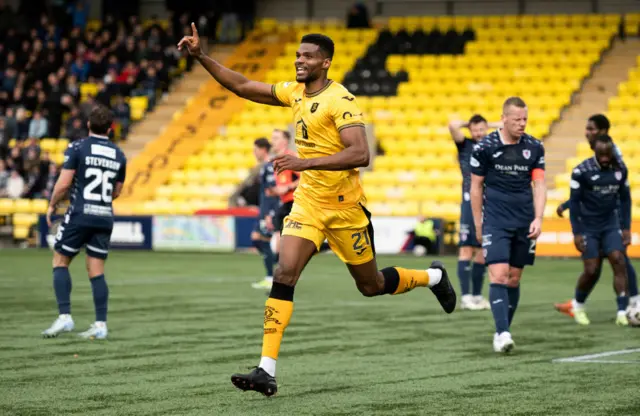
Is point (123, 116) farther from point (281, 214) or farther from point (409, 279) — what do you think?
point (409, 279)

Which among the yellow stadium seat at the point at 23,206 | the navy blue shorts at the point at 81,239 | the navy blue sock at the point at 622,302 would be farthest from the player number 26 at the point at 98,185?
the yellow stadium seat at the point at 23,206

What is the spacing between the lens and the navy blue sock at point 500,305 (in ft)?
32.8

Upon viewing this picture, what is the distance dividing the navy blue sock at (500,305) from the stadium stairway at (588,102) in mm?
16875

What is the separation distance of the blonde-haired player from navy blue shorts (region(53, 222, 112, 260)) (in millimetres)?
3133

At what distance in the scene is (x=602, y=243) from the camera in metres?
12.3

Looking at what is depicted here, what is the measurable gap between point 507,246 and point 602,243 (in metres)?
2.45

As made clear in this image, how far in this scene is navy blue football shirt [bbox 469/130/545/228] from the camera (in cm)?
1017

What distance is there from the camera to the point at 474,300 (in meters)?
14.0

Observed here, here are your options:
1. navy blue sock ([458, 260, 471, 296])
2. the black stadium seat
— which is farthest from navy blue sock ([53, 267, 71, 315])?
the black stadium seat

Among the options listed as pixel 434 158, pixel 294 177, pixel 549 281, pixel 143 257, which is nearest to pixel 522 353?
pixel 294 177

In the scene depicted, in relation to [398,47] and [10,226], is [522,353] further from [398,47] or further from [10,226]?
[398,47]

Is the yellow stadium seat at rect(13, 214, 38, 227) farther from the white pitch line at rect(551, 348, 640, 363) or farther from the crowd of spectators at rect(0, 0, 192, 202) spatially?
the white pitch line at rect(551, 348, 640, 363)

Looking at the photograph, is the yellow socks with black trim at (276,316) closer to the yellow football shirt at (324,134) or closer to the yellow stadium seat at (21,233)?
the yellow football shirt at (324,134)

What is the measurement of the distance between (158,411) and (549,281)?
1200 centimetres
